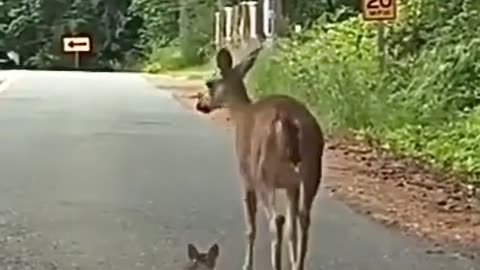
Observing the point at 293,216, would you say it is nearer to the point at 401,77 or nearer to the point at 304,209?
the point at 304,209

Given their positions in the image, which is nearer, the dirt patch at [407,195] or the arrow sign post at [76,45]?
the dirt patch at [407,195]

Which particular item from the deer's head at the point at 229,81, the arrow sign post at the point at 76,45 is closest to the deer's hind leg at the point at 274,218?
the deer's head at the point at 229,81

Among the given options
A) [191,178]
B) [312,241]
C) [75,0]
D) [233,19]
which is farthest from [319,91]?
[75,0]

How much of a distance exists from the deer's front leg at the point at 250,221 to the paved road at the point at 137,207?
0.32 m

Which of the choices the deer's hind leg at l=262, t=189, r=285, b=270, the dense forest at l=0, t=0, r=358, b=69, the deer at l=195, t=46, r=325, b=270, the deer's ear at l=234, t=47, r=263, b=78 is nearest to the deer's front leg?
the deer at l=195, t=46, r=325, b=270

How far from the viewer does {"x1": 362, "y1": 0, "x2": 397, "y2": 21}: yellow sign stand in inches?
851

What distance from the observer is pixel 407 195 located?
47.1 feet

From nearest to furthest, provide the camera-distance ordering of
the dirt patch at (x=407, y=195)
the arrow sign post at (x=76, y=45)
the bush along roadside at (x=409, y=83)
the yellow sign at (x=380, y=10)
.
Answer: the dirt patch at (x=407, y=195) → the bush along roadside at (x=409, y=83) → the yellow sign at (x=380, y=10) → the arrow sign post at (x=76, y=45)

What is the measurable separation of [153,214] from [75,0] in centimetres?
7407

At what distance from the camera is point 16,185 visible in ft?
49.7

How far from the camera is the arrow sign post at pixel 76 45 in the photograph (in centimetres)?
8344

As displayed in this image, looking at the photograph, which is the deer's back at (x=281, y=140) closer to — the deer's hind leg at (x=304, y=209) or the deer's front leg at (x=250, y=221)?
the deer's hind leg at (x=304, y=209)

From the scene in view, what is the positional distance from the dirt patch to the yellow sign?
287 cm

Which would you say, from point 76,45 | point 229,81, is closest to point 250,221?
point 229,81
